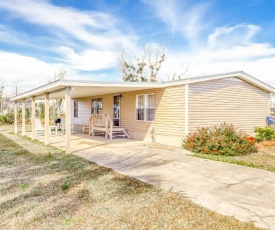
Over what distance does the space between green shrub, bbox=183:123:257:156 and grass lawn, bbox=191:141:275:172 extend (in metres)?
0.29

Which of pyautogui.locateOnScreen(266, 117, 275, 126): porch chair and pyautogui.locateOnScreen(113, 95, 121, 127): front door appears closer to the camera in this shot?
pyautogui.locateOnScreen(266, 117, 275, 126): porch chair

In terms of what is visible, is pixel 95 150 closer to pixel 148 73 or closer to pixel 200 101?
pixel 200 101

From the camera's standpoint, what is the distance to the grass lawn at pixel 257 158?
6.41 m

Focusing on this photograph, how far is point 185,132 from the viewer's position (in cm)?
929

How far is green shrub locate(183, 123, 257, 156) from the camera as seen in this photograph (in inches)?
312

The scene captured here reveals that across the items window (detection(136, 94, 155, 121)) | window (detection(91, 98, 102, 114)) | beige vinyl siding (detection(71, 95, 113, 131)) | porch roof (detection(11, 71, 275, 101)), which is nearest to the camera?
porch roof (detection(11, 71, 275, 101))

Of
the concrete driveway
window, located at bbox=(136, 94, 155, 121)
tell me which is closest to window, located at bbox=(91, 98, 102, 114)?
window, located at bbox=(136, 94, 155, 121)

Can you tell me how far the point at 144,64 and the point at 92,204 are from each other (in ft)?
85.9

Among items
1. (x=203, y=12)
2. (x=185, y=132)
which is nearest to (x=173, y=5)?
(x=203, y=12)

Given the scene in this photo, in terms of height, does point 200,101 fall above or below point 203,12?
below

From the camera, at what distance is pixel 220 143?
802 cm

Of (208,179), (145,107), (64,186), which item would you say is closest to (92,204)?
(64,186)

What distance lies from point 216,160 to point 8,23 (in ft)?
43.8

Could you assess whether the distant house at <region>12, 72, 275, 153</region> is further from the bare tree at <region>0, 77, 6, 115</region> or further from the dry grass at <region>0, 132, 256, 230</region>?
the bare tree at <region>0, 77, 6, 115</region>
